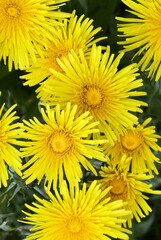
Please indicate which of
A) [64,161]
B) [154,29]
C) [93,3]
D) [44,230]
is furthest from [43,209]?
[93,3]

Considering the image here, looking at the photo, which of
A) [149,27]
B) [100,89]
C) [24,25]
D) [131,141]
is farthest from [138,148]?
[24,25]

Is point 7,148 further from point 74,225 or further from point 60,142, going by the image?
point 74,225

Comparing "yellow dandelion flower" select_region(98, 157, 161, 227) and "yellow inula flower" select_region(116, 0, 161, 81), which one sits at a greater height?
"yellow inula flower" select_region(116, 0, 161, 81)

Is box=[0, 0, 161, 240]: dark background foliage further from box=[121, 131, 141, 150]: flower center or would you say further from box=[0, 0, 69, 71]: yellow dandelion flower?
box=[0, 0, 69, 71]: yellow dandelion flower

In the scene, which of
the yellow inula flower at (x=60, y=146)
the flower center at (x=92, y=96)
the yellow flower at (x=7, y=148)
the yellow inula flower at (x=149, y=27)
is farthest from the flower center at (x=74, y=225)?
the yellow inula flower at (x=149, y=27)

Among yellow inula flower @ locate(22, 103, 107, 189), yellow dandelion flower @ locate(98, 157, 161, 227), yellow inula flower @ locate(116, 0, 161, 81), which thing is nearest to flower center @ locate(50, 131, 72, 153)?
yellow inula flower @ locate(22, 103, 107, 189)
